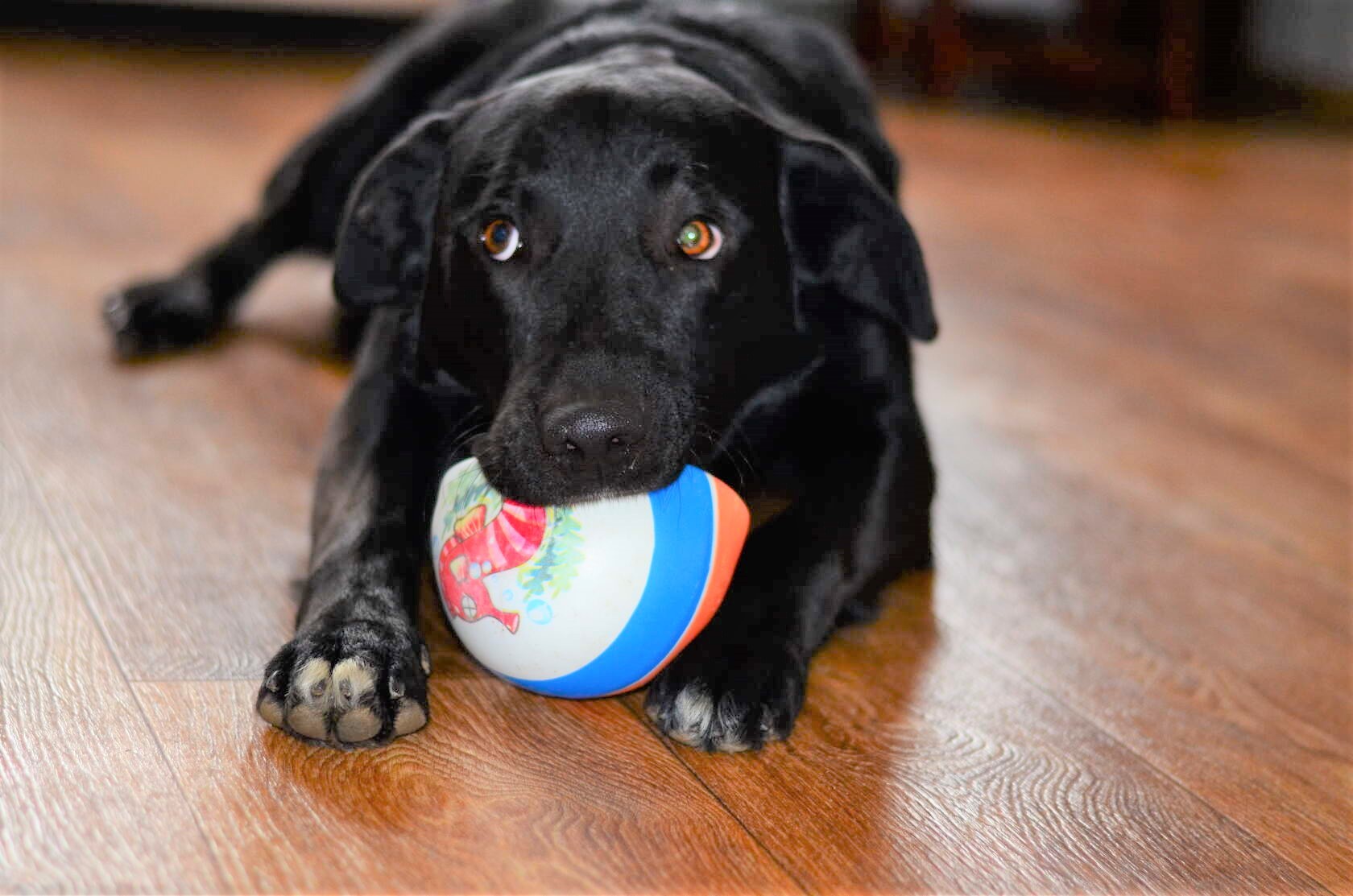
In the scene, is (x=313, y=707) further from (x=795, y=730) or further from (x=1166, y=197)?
(x=1166, y=197)

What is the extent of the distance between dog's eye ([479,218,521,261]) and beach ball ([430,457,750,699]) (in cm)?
35

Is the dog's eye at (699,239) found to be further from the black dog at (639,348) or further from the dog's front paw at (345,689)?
the dog's front paw at (345,689)


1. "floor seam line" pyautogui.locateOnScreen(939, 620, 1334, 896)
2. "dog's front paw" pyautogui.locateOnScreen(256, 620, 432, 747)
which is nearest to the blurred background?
"floor seam line" pyautogui.locateOnScreen(939, 620, 1334, 896)

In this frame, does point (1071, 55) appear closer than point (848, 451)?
No

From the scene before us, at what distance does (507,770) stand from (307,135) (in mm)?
1929

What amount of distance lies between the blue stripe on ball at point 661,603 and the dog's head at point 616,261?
0.05 m

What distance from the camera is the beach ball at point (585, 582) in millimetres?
1525

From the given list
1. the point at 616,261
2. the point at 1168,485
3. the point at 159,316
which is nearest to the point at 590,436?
the point at 616,261

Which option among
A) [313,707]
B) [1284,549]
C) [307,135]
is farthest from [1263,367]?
[313,707]

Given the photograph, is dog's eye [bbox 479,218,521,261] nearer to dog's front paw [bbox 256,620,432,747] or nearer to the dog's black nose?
the dog's black nose

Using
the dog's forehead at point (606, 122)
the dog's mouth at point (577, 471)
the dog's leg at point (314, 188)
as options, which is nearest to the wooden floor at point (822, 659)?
the dog's leg at point (314, 188)

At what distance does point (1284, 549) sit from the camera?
2.38 m

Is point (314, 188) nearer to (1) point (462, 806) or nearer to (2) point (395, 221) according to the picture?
Answer: (2) point (395, 221)

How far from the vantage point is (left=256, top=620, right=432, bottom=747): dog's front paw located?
1.47 metres
